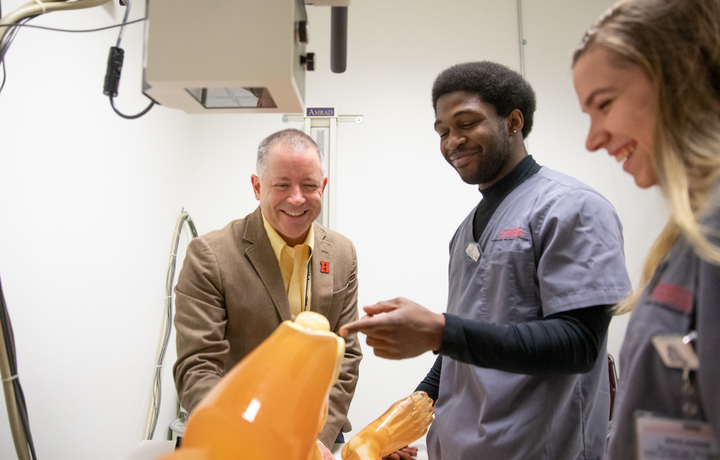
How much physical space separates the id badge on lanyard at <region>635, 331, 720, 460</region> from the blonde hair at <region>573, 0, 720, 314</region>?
116 millimetres

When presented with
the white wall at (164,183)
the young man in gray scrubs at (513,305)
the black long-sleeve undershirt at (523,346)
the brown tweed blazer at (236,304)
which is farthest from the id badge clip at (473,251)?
the white wall at (164,183)

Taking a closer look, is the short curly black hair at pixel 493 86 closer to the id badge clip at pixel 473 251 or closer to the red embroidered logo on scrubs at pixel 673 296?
the id badge clip at pixel 473 251

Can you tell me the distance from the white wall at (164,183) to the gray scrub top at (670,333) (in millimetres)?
1105

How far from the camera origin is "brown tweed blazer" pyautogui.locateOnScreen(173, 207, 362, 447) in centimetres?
131

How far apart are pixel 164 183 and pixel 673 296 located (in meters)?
2.62

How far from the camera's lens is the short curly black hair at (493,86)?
1224mm

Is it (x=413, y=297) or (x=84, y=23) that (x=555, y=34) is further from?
(x=84, y=23)

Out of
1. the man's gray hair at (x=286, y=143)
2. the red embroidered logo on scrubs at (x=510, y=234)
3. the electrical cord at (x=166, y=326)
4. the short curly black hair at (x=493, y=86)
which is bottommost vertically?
the electrical cord at (x=166, y=326)

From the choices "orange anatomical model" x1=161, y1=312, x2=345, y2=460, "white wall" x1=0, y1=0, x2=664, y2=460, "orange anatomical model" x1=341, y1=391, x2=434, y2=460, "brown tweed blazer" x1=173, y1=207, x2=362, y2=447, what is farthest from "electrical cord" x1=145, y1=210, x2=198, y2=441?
"orange anatomical model" x1=161, y1=312, x2=345, y2=460

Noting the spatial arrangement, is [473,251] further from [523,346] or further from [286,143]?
[286,143]

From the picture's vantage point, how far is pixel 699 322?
480mm

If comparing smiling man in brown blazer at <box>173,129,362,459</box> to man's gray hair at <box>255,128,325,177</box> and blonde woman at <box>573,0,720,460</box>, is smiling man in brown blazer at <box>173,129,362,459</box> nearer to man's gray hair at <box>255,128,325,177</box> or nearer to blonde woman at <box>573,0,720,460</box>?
man's gray hair at <box>255,128,325,177</box>

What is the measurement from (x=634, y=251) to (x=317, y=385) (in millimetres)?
2606

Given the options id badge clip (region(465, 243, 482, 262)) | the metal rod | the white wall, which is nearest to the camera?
id badge clip (region(465, 243, 482, 262))
